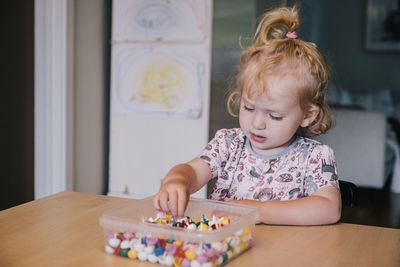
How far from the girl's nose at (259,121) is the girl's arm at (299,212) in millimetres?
209

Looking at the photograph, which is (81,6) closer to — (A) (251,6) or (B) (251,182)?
(A) (251,6)

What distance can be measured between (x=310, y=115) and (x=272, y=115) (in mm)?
174

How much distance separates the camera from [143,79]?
2.99 meters

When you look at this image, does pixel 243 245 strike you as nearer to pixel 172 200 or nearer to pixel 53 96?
pixel 172 200

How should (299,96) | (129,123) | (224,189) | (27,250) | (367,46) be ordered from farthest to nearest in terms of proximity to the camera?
(367,46), (129,123), (224,189), (299,96), (27,250)

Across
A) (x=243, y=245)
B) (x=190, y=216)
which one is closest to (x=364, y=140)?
(x=190, y=216)

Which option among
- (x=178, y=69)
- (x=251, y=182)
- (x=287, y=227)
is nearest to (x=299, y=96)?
(x=251, y=182)

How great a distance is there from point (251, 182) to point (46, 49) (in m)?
2.01

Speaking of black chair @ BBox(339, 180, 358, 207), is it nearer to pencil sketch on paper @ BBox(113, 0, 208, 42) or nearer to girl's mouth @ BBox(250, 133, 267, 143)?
girl's mouth @ BBox(250, 133, 267, 143)

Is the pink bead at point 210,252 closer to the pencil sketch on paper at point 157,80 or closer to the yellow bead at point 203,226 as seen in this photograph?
the yellow bead at point 203,226

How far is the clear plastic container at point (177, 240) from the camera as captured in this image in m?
0.69

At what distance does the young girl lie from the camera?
1.13 m

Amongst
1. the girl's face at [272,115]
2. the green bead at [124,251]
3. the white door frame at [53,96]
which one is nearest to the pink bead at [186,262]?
the green bead at [124,251]

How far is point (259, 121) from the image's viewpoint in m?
1.13
